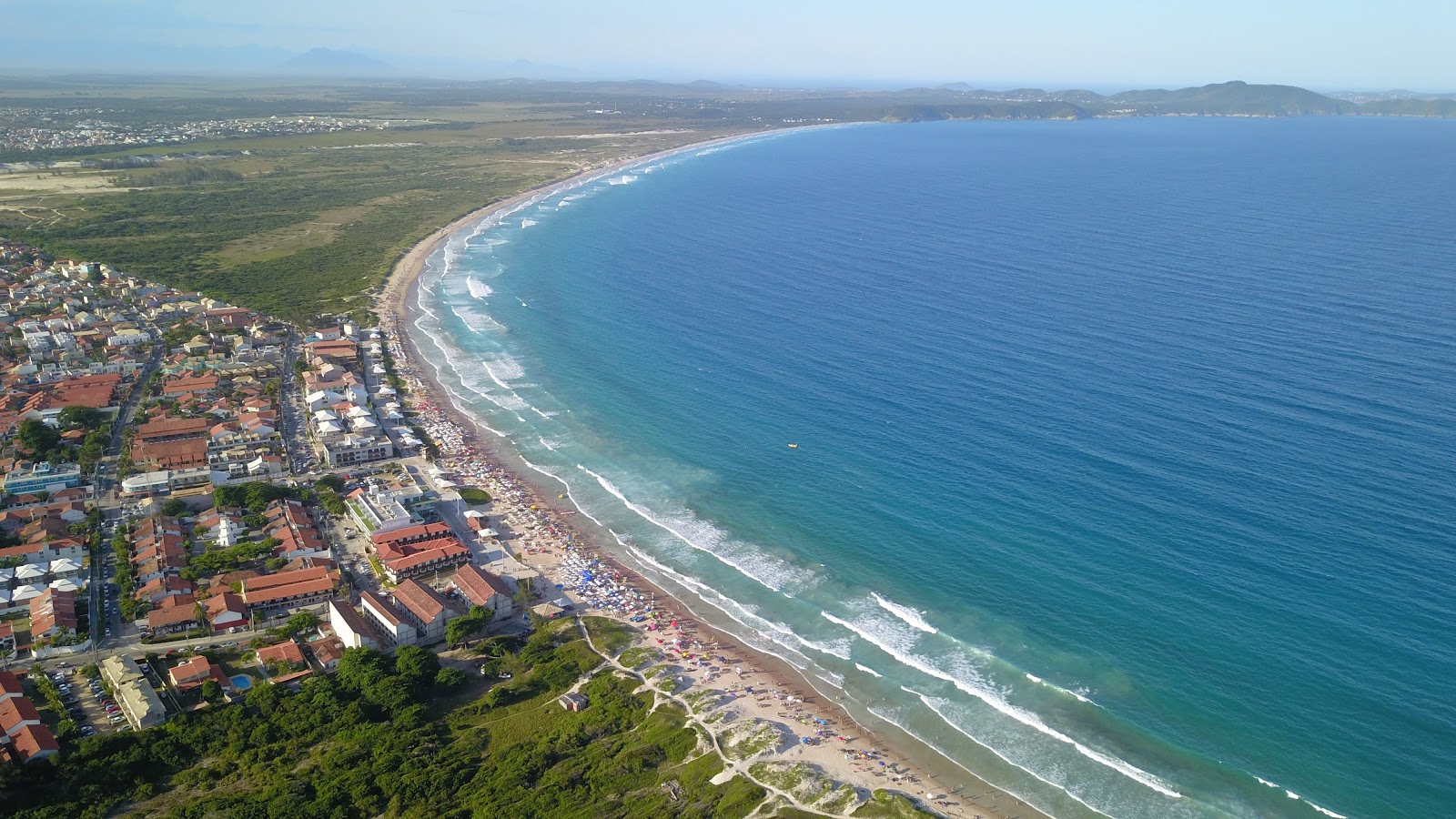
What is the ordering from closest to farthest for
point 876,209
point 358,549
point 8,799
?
1. point 8,799
2. point 358,549
3. point 876,209

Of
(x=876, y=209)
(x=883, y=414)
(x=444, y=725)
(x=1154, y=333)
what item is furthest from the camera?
(x=876, y=209)

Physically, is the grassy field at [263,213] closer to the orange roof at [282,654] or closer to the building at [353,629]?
the building at [353,629]

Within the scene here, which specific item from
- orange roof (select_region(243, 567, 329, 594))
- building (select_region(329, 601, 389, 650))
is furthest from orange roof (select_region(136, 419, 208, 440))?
building (select_region(329, 601, 389, 650))

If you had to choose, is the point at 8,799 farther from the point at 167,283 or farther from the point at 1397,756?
the point at 167,283

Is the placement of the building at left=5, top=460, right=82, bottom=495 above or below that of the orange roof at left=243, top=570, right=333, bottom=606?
above

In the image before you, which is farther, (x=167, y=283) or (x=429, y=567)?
(x=167, y=283)

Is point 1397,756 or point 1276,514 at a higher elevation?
point 1276,514

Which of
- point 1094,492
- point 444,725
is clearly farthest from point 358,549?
point 1094,492

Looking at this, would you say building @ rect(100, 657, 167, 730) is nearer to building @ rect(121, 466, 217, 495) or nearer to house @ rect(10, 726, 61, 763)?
house @ rect(10, 726, 61, 763)
